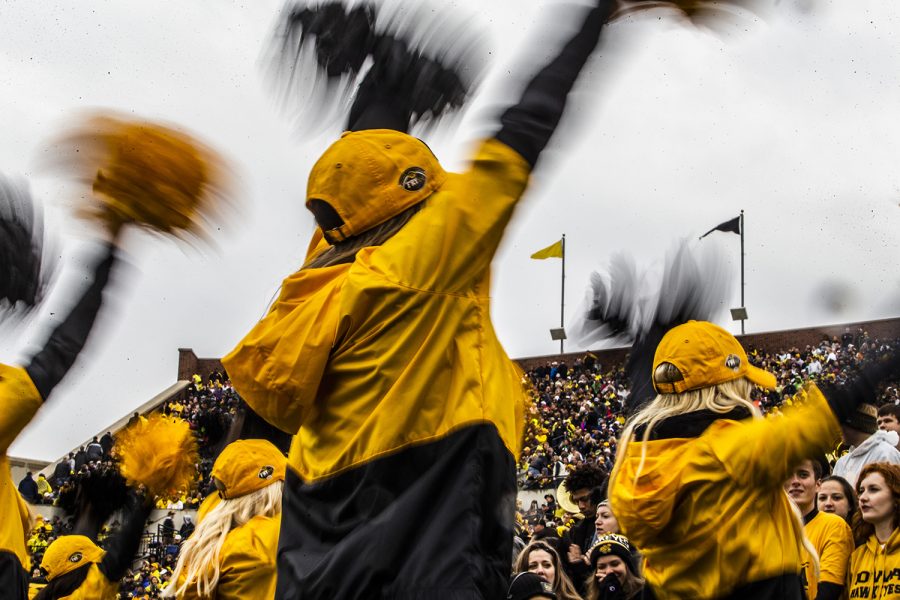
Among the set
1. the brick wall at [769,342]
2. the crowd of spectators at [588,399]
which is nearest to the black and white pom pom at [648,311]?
the crowd of spectators at [588,399]

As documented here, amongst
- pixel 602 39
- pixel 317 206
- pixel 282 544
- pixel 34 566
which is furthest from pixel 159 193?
pixel 34 566

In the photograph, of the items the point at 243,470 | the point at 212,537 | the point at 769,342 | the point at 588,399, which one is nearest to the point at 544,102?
the point at 243,470

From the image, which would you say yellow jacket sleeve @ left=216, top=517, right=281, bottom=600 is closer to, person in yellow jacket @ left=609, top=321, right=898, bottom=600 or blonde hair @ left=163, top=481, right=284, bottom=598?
blonde hair @ left=163, top=481, right=284, bottom=598

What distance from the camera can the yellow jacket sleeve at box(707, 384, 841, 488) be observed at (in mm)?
3617

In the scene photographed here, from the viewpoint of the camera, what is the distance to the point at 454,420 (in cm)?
256

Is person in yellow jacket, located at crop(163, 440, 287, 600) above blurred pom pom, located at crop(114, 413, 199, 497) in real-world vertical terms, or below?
below

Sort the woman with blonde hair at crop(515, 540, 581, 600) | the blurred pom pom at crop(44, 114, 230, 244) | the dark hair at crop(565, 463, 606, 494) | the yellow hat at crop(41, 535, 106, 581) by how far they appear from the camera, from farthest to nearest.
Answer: the dark hair at crop(565, 463, 606, 494)
the yellow hat at crop(41, 535, 106, 581)
the woman with blonde hair at crop(515, 540, 581, 600)
the blurred pom pom at crop(44, 114, 230, 244)

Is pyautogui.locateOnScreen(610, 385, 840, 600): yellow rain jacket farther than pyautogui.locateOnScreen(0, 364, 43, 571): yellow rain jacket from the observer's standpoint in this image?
No

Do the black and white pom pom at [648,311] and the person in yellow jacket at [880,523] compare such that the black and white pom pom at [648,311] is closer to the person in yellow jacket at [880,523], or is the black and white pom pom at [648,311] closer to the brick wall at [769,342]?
the person in yellow jacket at [880,523]

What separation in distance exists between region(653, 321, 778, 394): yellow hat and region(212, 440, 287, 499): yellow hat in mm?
1874

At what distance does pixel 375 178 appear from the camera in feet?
9.02

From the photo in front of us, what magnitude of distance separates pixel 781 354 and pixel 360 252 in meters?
32.6

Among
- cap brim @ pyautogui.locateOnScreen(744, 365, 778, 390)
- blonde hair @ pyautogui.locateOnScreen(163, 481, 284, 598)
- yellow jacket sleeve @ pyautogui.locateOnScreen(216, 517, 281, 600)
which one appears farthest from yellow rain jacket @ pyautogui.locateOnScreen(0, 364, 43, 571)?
cap brim @ pyautogui.locateOnScreen(744, 365, 778, 390)

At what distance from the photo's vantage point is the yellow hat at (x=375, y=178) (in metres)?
2.75
